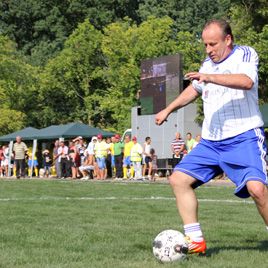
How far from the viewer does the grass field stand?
6.32 metres

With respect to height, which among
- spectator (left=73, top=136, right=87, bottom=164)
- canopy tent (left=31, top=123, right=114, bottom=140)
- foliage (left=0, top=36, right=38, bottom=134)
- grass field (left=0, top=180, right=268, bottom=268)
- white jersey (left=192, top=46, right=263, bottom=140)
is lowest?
grass field (left=0, top=180, right=268, bottom=268)

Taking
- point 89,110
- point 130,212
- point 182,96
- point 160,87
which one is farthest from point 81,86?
point 182,96

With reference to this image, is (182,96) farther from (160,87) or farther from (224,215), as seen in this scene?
(160,87)

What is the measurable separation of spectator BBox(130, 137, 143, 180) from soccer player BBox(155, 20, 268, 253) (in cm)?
2061

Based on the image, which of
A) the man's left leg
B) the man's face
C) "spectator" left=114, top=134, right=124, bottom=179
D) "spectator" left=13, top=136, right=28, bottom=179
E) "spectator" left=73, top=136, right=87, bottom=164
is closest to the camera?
the man's left leg

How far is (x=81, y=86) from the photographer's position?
56.4 meters

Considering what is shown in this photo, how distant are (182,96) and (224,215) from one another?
15.0 ft

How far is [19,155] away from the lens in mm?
31062

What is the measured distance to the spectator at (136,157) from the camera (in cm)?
2730

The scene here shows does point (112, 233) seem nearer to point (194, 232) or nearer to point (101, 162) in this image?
point (194, 232)

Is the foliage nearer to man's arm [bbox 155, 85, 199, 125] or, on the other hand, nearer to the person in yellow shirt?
the person in yellow shirt

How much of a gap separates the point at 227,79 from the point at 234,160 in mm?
780

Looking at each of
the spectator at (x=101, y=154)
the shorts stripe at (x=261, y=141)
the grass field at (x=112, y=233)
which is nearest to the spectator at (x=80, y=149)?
the spectator at (x=101, y=154)

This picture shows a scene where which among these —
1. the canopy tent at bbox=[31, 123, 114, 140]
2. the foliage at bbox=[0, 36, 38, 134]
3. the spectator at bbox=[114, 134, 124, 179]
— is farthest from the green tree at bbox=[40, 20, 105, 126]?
the spectator at bbox=[114, 134, 124, 179]
